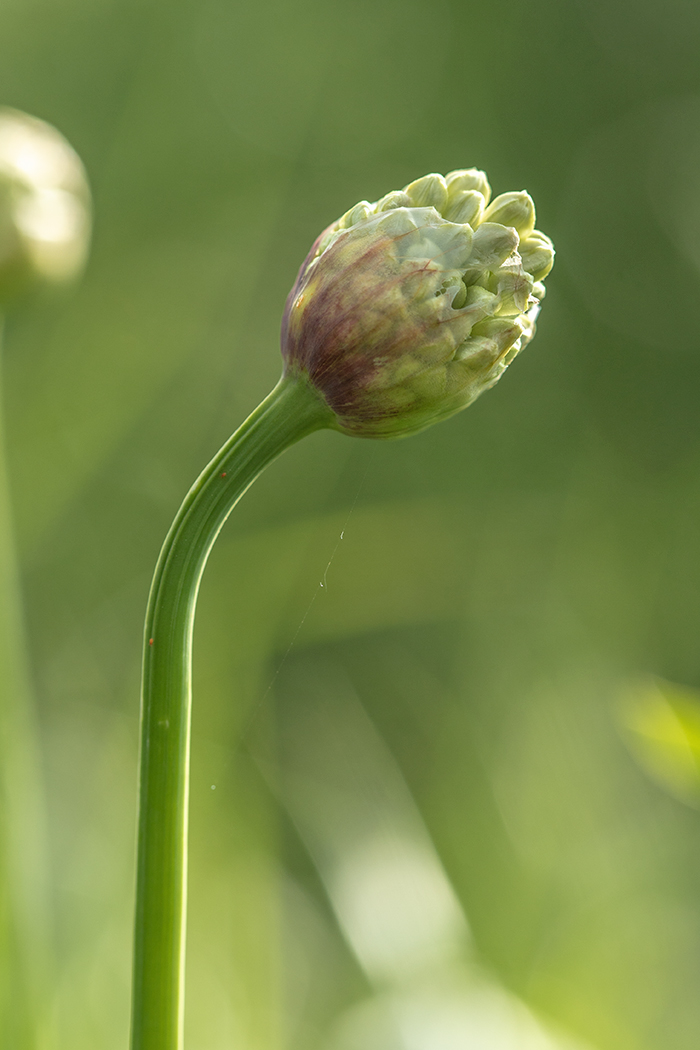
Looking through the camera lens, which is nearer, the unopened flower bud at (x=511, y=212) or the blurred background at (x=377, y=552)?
the unopened flower bud at (x=511, y=212)

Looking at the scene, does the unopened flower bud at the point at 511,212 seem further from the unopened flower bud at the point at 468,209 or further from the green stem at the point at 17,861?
the green stem at the point at 17,861

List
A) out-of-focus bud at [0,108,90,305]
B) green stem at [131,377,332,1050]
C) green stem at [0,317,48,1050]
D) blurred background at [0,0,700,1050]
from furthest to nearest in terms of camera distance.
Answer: blurred background at [0,0,700,1050] < out-of-focus bud at [0,108,90,305] < green stem at [0,317,48,1050] < green stem at [131,377,332,1050]

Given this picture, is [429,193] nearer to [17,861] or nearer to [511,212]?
[511,212]

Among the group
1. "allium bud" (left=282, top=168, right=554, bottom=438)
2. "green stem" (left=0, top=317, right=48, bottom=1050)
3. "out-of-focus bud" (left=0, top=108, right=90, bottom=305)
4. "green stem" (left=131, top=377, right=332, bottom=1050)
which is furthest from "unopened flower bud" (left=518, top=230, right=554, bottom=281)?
"out-of-focus bud" (left=0, top=108, right=90, bottom=305)

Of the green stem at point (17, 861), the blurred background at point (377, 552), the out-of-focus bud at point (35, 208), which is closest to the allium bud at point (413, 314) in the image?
the blurred background at point (377, 552)

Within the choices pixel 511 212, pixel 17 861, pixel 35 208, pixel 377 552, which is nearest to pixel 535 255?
pixel 511 212

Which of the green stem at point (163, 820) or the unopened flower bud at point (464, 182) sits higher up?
the unopened flower bud at point (464, 182)

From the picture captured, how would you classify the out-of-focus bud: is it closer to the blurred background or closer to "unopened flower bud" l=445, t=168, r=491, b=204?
the blurred background
